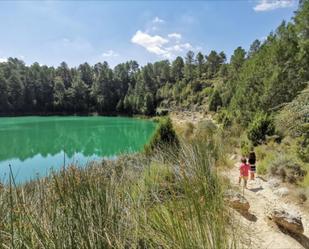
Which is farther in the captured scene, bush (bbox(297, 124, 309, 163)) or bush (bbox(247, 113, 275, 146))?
bush (bbox(247, 113, 275, 146))

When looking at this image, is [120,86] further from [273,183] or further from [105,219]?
[105,219]

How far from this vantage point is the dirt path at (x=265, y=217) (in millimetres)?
3580

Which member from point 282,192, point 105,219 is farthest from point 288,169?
point 105,219

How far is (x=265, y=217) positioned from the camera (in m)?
4.55

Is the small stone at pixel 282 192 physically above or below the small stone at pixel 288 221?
below

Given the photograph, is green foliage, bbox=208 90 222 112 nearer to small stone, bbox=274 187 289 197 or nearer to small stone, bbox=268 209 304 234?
small stone, bbox=274 187 289 197

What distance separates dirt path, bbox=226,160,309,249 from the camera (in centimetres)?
358

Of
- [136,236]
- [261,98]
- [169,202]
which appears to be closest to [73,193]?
[136,236]

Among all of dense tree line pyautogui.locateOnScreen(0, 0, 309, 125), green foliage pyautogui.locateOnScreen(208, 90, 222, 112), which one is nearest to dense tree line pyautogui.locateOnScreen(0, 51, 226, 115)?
dense tree line pyautogui.locateOnScreen(0, 0, 309, 125)

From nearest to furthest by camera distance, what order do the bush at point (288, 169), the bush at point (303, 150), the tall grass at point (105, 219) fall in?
the tall grass at point (105, 219) → the bush at point (288, 169) → the bush at point (303, 150)

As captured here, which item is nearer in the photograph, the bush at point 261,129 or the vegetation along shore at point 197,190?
the vegetation along shore at point 197,190

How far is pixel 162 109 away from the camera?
48625mm

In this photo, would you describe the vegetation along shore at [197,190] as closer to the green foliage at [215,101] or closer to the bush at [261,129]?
the bush at [261,129]

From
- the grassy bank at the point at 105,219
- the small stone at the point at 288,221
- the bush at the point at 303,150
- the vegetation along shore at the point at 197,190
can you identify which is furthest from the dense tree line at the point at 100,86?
the grassy bank at the point at 105,219
